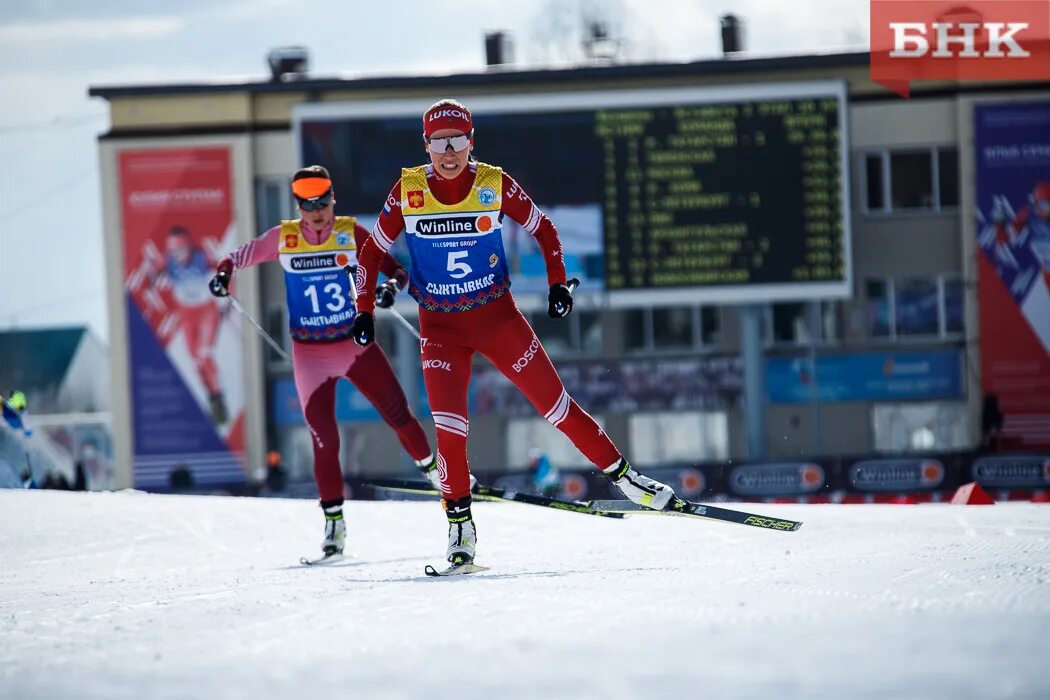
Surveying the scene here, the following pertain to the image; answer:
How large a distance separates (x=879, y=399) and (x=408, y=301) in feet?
31.5

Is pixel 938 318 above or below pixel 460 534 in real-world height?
below

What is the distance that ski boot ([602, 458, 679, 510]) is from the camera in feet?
23.0

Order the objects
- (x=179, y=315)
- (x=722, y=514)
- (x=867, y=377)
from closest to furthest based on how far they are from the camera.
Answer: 1. (x=722, y=514)
2. (x=867, y=377)
3. (x=179, y=315)

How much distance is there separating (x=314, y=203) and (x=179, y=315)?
2224cm

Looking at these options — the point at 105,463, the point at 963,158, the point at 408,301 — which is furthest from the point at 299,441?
the point at 963,158

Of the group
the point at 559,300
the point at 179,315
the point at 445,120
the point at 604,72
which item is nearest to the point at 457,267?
the point at 559,300

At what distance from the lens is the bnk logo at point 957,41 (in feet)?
88.8

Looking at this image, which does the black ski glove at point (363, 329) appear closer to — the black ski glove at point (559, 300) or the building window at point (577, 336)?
the black ski glove at point (559, 300)

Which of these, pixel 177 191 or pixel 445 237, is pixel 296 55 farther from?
pixel 445 237

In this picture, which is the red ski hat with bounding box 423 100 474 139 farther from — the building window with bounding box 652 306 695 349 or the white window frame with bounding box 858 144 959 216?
the white window frame with bounding box 858 144 959 216

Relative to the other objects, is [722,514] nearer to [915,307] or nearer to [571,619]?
[571,619]

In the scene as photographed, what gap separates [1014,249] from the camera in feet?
95.4

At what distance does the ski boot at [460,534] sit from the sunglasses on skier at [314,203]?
2160 mm

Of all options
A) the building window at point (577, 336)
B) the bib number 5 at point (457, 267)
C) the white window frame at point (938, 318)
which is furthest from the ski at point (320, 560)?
the white window frame at point (938, 318)
